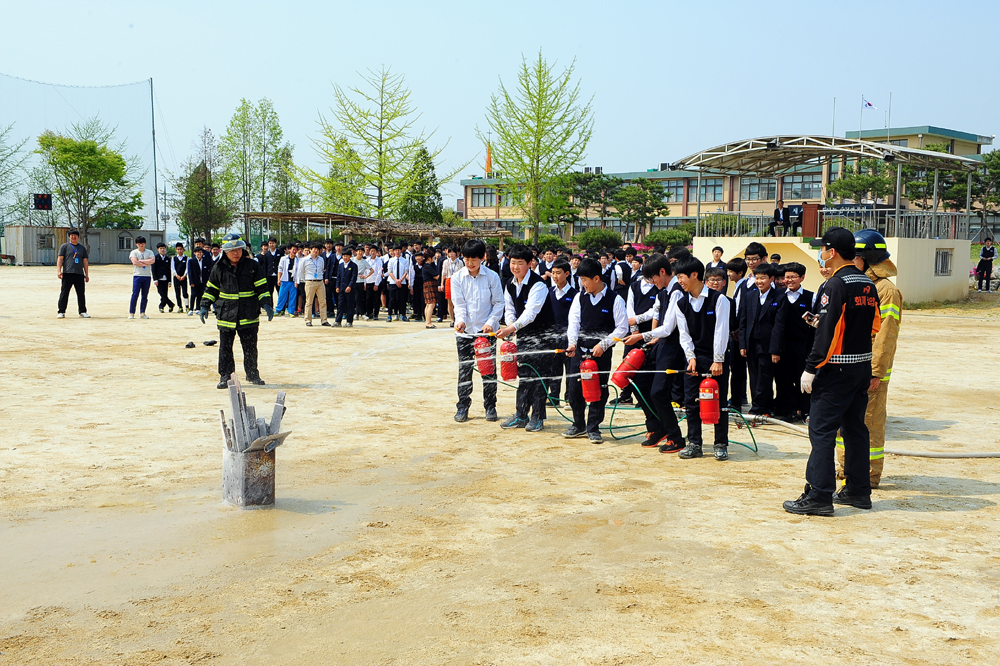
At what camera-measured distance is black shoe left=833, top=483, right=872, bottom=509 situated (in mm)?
5824

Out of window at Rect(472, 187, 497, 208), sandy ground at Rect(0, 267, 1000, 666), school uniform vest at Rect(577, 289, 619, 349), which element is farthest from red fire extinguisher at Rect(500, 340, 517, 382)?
window at Rect(472, 187, 497, 208)

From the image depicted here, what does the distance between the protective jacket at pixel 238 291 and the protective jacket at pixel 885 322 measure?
695 cm

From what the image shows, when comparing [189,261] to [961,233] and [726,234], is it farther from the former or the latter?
[961,233]

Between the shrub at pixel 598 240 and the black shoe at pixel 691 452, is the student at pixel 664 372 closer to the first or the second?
the black shoe at pixel 691 452

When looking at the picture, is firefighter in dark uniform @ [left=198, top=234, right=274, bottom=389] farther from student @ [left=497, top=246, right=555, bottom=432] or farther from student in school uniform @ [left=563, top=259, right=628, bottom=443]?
student in school uniform @ [left=563, top=259, right=628, bottom=443]

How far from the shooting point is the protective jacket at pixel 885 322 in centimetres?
617

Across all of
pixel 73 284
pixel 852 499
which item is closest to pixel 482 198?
pixel 73 284

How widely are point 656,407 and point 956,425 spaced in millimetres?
3596

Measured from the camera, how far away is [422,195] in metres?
39.5

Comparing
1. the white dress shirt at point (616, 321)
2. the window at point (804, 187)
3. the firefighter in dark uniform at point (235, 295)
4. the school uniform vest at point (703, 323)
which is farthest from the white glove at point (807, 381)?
the window at point (804, 187)

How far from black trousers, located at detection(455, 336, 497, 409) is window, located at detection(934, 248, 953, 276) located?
22.9 m

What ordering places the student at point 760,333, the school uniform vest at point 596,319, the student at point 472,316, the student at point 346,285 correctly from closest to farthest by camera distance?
1. the school uniform vest at point 596,319
2. the student at point 472,316
3. the student at point 760,333
4. the student at point 346,285

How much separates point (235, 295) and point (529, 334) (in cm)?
391

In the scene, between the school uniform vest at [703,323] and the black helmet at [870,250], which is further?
the school uniform vest at [703,323]
